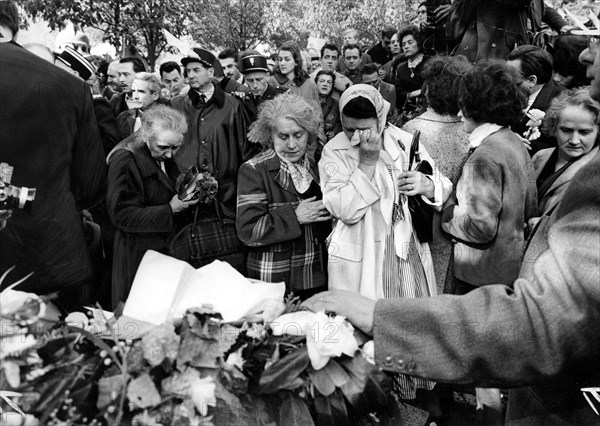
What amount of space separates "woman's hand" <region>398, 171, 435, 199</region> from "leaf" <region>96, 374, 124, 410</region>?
247 cm

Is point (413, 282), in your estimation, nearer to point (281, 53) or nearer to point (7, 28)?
point (7, 28)

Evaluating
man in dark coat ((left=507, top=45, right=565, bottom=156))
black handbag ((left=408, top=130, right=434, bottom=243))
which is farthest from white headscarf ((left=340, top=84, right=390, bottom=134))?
man in dark coat ((left=507, top=45, right=565, bottom=156))

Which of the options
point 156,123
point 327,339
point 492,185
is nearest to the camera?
point 327,339

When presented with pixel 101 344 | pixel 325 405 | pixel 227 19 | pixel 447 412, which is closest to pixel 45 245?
pixel 101 344

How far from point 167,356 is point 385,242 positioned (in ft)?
7.98

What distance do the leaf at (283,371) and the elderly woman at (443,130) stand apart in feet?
8.95

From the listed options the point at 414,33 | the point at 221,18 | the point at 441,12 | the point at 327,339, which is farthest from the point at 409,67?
the point at 221,18

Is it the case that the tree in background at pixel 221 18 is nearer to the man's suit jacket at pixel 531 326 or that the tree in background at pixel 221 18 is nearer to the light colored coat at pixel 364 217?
the light colored coat at pixel 364 217

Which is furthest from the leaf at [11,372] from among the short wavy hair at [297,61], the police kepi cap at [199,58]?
the short wavy hair at [297,61]

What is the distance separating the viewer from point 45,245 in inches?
128

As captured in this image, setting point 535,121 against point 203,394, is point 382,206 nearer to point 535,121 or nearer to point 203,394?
point 535,121

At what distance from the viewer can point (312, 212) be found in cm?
414

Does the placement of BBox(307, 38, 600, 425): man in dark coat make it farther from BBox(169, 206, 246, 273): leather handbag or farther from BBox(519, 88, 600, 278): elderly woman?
BBox(169, 206, 246, 273): leather handbag

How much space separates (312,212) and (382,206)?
457 millimetres
